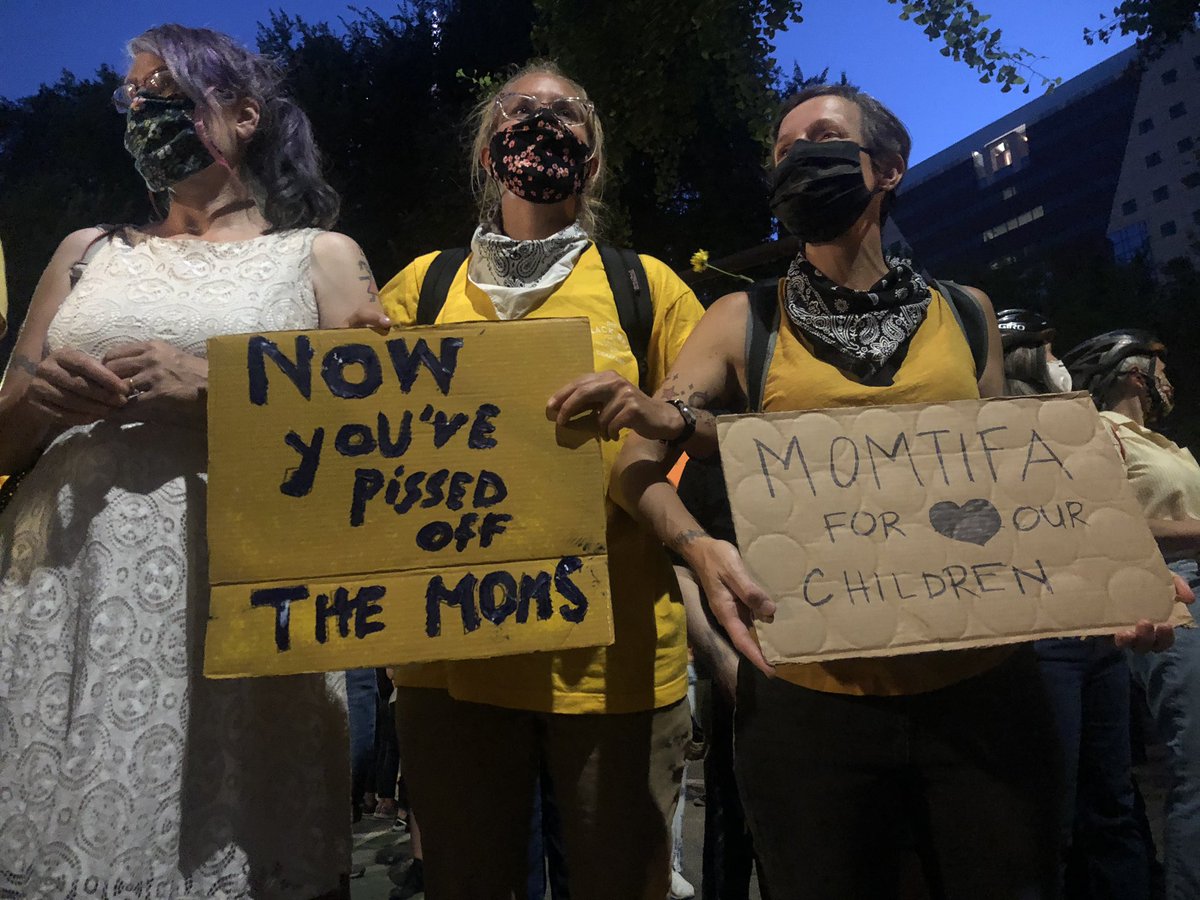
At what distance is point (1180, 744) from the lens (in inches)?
93.7

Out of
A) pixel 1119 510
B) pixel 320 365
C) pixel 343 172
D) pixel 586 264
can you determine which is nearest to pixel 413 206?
pixel 343 172

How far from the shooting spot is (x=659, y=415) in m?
1.30

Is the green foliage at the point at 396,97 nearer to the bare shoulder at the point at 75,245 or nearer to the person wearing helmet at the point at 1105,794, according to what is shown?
the bare shoulder at the point at 75,245

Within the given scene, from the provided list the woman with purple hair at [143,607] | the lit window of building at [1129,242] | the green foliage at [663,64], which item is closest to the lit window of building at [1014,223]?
the lit window of building at [1129,242]

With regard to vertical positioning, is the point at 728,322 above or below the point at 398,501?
above

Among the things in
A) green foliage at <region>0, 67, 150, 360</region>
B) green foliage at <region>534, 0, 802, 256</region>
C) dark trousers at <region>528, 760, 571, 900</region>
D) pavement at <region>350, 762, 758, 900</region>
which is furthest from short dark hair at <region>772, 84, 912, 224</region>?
green foliage at <region>0, 67, 150, 360</region>

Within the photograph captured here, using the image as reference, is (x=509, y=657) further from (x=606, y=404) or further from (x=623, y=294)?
(x=623, y=294)

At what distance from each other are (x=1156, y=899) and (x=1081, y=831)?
0.40 metres

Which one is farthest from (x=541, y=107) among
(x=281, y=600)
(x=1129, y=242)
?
(x=1129, y=242)

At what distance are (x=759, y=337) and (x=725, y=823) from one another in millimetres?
1664

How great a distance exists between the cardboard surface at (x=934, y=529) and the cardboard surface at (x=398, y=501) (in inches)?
10.7

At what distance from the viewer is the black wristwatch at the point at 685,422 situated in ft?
4.47

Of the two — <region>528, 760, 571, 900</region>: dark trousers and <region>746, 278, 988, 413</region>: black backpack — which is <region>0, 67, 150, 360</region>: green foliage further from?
<region>746, 278, 988, 413</region>: black backpack

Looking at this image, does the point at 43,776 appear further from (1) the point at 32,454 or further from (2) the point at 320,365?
(2) the point at 320,365
